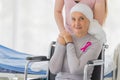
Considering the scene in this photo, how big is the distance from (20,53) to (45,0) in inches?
26.1

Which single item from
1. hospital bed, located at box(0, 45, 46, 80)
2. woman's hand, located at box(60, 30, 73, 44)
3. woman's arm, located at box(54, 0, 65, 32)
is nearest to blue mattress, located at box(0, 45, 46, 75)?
hospital bed, located at box(0, 45, 46, 80)

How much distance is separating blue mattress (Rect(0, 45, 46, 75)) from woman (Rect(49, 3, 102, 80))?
850 millimetres

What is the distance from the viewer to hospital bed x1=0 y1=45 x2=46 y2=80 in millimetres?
3037

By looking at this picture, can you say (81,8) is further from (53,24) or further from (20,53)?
(20,53)

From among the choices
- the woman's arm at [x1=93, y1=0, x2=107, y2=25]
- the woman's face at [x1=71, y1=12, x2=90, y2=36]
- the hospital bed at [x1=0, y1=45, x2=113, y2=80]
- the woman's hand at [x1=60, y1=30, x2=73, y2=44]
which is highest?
the woman's arm at [x1=93, y1=0, x2=107, y2=25]

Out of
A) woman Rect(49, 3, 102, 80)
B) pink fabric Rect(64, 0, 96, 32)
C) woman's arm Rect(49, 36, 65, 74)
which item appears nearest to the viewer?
woman Rect(49, 3, 102, 80)

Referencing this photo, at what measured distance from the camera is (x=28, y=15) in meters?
3.05

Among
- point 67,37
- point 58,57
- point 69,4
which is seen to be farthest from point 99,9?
point 58,57

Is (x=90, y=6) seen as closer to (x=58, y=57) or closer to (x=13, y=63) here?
(x=58, y=57)

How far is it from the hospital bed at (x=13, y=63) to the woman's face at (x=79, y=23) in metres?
1.01

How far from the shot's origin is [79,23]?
7.06 feet

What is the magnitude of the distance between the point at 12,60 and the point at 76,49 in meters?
1.10

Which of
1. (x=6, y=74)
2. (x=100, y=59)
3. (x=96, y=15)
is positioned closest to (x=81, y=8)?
(x=96, y=15)

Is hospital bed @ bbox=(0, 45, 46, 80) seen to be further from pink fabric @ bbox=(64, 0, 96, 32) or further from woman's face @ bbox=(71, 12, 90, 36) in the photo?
woman's face @ bbox=(71, 12, 90, 36)
